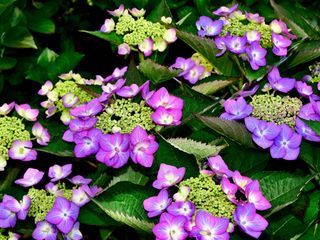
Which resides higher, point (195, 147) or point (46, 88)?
point (195, 147)

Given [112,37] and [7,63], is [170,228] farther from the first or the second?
[7,63]

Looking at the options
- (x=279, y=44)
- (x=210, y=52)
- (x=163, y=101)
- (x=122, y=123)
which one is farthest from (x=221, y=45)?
(x=122, y=123)

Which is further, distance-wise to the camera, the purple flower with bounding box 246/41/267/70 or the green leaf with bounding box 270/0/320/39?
the green leaf with bounding box 270/0/320/39

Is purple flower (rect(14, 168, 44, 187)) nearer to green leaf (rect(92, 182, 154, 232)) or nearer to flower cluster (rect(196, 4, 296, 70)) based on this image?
green leaf (rect(92, 182, 154, 232))

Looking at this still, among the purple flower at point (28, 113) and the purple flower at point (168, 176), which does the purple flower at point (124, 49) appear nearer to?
the purple flower at point (28, 113)

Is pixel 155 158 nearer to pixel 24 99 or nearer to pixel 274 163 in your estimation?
pixel 274 163

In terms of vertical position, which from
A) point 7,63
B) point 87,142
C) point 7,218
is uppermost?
point 87,142

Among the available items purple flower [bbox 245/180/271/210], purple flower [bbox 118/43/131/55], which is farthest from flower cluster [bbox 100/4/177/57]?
purple flower [bbox 245/180/271/210]
